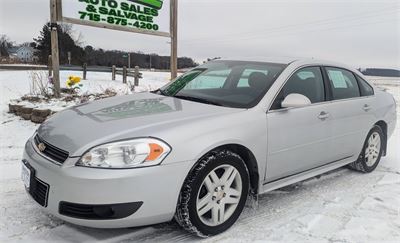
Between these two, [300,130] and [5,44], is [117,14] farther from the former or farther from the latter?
[5,44]

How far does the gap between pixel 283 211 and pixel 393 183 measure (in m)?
1.88

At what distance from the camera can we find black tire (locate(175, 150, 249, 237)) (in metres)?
2.62

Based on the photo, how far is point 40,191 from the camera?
8.59 ft

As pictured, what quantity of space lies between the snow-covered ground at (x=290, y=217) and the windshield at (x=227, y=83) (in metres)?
1.09

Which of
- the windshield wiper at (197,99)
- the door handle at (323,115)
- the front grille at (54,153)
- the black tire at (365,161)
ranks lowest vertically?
the black tire at (365,161)

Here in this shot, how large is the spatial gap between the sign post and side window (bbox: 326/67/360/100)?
529 cm

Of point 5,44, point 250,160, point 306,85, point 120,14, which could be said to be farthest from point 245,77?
point 5,44

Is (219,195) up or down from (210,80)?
down

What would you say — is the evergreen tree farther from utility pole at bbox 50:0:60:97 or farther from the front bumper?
the front bumper

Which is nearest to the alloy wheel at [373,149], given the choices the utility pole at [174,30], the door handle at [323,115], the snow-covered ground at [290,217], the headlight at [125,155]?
the snow-covered ground at [290,217]

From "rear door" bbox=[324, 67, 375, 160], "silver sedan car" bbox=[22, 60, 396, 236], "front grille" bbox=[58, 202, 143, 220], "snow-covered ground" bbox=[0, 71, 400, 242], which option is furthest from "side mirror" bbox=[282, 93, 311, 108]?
"front grille" bbox=[58, 202, 143, 220]

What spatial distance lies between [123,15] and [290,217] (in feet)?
21.1

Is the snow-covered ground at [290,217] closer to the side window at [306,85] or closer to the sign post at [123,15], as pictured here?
the side window at [306,85]

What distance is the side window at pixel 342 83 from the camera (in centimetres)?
412
